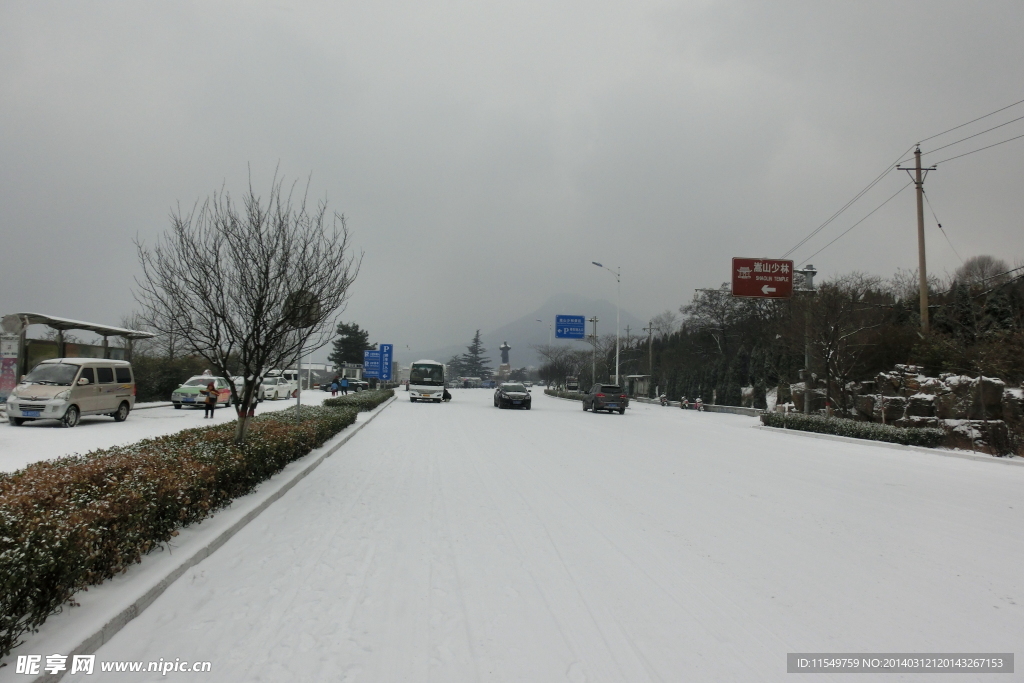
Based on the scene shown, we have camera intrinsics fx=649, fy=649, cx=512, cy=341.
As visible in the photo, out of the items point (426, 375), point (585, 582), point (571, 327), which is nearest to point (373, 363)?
point (426, 375)

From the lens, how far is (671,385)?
60.4 m

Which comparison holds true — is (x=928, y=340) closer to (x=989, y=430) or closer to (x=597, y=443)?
(x=989, y=430)

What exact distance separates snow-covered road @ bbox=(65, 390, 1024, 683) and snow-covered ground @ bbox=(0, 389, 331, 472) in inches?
267

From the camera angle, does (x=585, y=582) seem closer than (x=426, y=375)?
Yes

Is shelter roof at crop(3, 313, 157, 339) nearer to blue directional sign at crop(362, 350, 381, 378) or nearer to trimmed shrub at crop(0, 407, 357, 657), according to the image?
trimmed shrub at crop(0, 407, 357, 657)

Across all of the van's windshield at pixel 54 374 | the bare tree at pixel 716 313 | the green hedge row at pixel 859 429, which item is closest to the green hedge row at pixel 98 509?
the van's windshield at pixel 54 374

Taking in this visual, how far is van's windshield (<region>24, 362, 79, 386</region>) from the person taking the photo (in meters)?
19.4

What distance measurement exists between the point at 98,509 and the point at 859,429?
813 inches

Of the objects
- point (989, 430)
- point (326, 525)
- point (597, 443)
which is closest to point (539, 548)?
point (326, 525)

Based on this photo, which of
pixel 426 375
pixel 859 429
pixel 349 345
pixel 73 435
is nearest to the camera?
pixel 73 435

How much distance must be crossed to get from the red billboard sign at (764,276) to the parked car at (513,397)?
16.9 m

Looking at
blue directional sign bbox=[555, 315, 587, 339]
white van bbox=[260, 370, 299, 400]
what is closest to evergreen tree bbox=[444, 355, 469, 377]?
blue directional sign bbox=[555, 315, 587, 339]

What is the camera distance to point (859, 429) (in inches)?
792

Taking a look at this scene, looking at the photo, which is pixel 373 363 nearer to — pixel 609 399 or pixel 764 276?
pixel 609 399
